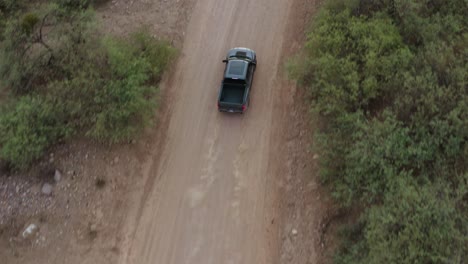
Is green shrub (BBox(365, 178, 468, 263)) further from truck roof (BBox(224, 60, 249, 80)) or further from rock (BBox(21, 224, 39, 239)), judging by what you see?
rock (BBox(21, 224, 39, 239))

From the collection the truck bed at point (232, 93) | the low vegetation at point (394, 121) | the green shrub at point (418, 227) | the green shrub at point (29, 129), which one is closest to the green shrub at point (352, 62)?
the low vegetation at point (394, 121)

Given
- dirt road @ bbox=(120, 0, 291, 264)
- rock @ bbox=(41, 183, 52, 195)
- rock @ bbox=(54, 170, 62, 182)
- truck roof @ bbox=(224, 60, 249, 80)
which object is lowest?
rock @ bbox=(41, 183, 52, 195)

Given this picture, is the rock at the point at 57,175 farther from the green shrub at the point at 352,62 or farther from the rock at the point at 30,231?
the green shrub at the point at 352,62

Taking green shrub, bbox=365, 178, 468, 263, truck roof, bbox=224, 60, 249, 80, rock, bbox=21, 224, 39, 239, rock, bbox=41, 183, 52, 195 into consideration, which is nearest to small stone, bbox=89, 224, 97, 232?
rock, bbox=21, 224, 39, 239

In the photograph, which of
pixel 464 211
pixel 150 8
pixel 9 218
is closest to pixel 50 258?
pixel 9 218

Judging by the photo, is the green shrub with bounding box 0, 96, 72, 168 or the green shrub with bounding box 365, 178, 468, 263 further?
the green shrub with bounding box 0, 96, 72, 168

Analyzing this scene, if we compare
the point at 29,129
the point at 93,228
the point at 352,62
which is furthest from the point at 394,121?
the point at 29,129

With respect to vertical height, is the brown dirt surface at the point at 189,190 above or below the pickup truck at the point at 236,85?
below
